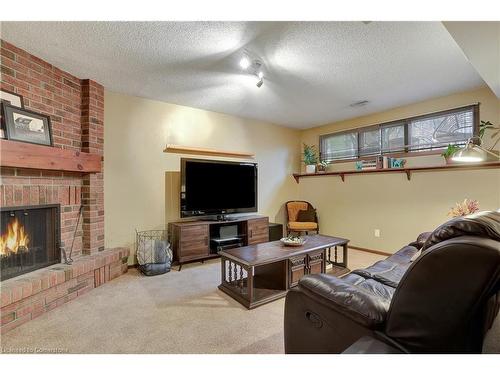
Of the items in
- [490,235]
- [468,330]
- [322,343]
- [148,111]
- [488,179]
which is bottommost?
[322,343]

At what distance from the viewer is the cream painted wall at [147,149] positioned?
320cm

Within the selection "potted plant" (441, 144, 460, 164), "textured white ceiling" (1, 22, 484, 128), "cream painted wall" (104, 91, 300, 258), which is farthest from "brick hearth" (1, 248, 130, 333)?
"potted plant" (441, 144, 460, 164)

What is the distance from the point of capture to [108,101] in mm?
3148

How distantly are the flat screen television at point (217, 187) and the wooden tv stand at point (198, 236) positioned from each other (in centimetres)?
19

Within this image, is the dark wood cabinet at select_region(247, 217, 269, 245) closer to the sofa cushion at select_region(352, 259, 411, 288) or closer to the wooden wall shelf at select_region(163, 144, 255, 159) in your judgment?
the wooden wall shelf at select_region(163, 144, 255, 159)

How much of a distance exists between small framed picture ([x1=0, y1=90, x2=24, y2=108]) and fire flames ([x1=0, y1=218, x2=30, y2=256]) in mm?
1055

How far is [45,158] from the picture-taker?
2281 millimetres

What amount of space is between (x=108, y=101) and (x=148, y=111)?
19.8 inches

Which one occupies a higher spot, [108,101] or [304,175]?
[108,101]

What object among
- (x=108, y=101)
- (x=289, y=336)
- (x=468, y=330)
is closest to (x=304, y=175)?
(x=108, y=101)

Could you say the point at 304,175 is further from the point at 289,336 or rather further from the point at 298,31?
the point at 289,336

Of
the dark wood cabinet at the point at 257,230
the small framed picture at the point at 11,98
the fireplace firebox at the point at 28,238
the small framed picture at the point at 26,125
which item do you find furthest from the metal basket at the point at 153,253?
the small framed picture at the point at 11,98

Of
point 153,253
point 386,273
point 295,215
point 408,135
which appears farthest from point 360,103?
point 153,253

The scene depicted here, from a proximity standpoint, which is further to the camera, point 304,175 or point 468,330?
point 304,175
